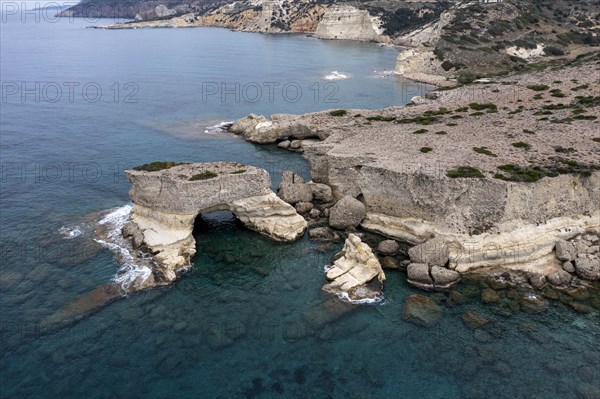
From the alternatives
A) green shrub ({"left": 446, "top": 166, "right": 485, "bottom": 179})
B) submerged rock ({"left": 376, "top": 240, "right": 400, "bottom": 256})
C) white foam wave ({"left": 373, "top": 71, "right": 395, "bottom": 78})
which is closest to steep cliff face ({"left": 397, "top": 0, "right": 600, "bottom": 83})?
white foam wave ({"left": 373, "top": 71, "right": 395, "bottom": 78})

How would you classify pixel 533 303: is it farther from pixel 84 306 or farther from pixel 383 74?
pixel 383 74

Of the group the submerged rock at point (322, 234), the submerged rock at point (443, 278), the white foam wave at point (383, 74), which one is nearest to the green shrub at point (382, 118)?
the submerged rock at point (322, 234)

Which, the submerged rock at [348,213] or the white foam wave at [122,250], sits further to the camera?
the submerged rock at [348,213]

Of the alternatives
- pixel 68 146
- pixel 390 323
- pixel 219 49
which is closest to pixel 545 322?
pixel 390 323

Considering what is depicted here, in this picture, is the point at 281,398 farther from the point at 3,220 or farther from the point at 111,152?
the point at 111,152

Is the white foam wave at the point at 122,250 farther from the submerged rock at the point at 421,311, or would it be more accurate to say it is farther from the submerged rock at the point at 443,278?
the submerged rock at the point at 443,278

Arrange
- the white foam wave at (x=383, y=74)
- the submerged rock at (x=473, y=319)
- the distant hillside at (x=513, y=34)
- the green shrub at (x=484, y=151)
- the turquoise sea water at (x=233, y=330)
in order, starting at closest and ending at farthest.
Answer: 1. the turquoise sea water at (x=233, y=330)
2. the submerged rock at (x=473, y=319)
3. the green shrub at (x=484, y=151)
4. the distant hillside at (x=513, y=34)
5. the white foam wave at (x=383, y=74)
